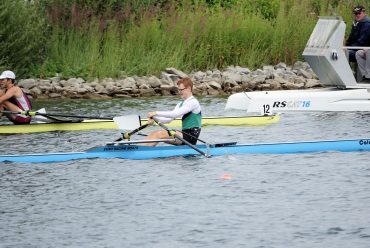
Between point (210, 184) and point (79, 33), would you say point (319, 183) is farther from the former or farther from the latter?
point (79, 33)

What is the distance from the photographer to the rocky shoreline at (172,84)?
108 ft

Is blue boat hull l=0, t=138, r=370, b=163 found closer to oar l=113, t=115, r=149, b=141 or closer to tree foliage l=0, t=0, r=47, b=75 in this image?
oar l=113, t=115, r=149, b=141

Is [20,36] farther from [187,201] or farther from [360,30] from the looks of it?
[187,201]

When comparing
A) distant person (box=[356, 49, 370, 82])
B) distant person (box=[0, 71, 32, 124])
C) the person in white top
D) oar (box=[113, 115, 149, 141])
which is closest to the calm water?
the person in white top

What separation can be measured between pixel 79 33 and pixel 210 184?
1578 cm

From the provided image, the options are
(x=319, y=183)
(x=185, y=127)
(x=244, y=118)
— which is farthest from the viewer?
(x=244, y=118)

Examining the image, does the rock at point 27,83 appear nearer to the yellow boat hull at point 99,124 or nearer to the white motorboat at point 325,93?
the white motorboat at point 325,93

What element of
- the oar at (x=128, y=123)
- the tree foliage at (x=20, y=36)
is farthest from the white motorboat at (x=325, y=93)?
the tree foliage at (x=20, y=36)

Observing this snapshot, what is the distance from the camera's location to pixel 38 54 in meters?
34.2

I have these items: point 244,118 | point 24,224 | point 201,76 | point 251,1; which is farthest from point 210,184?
point 251,1

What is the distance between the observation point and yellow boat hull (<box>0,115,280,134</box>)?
83.0 ft

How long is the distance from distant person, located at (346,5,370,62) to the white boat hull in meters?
1.03

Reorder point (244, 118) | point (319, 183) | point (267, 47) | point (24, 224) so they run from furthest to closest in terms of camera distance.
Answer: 1. point (267, 47)
2. point (244, 118)
3. point (319, 183)
4. point (24, 224)

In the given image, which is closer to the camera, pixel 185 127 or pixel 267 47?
pixel 185 127
